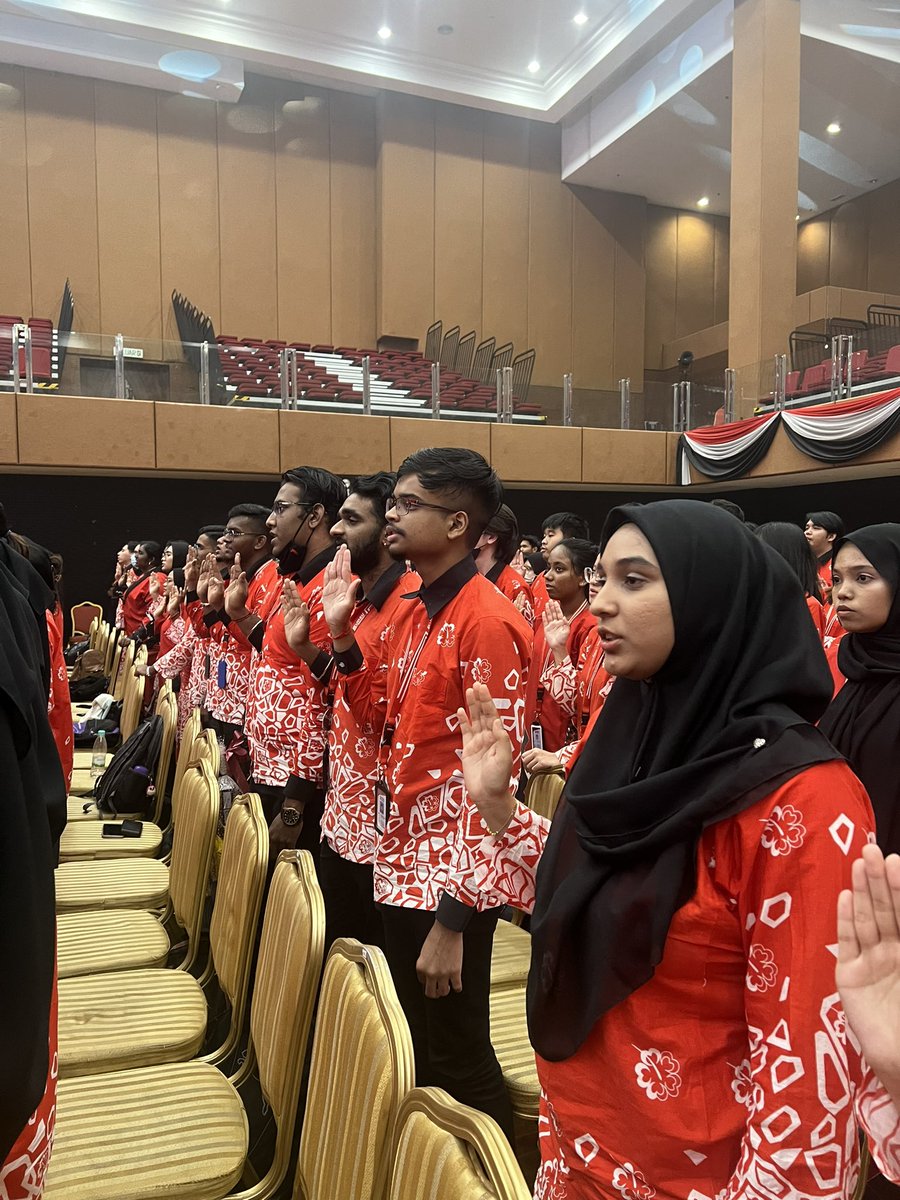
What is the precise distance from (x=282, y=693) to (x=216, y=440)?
23.1 ft

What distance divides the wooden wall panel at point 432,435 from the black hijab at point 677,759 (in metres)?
9.03

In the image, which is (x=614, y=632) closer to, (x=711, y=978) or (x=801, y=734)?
(x=801, y=734)

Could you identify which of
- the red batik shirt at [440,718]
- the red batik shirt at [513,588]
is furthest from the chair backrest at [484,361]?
the red batik shirt at [440,718]

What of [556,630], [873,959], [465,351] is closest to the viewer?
[873,959]

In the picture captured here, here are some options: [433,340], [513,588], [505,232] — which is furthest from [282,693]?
[505,232]

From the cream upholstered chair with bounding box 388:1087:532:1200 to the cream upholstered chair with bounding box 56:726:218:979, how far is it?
4.52ft

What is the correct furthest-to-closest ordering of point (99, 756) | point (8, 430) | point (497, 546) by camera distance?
point (8, 430)
point (99, 756)
point (497, 546)

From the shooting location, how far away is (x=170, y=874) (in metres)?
2.82

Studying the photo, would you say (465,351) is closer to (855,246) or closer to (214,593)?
(855,246)

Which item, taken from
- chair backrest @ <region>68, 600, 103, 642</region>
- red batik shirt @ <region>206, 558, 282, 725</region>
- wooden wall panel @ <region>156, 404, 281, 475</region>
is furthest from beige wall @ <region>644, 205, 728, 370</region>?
red batik shirt @ <region>206, 558, 282, 725</region>

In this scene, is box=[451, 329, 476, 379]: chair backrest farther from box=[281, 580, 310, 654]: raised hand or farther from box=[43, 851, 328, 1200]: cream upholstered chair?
box=[43, 851, 328, 1200]: cream upholstered chair

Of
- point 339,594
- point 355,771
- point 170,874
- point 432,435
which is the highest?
point 432,435

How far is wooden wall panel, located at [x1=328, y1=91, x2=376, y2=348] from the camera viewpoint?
44.7 ft

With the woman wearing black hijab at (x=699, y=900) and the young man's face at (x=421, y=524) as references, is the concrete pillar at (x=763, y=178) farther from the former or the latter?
the woman wearing black hijab at (x=699, y=900)
